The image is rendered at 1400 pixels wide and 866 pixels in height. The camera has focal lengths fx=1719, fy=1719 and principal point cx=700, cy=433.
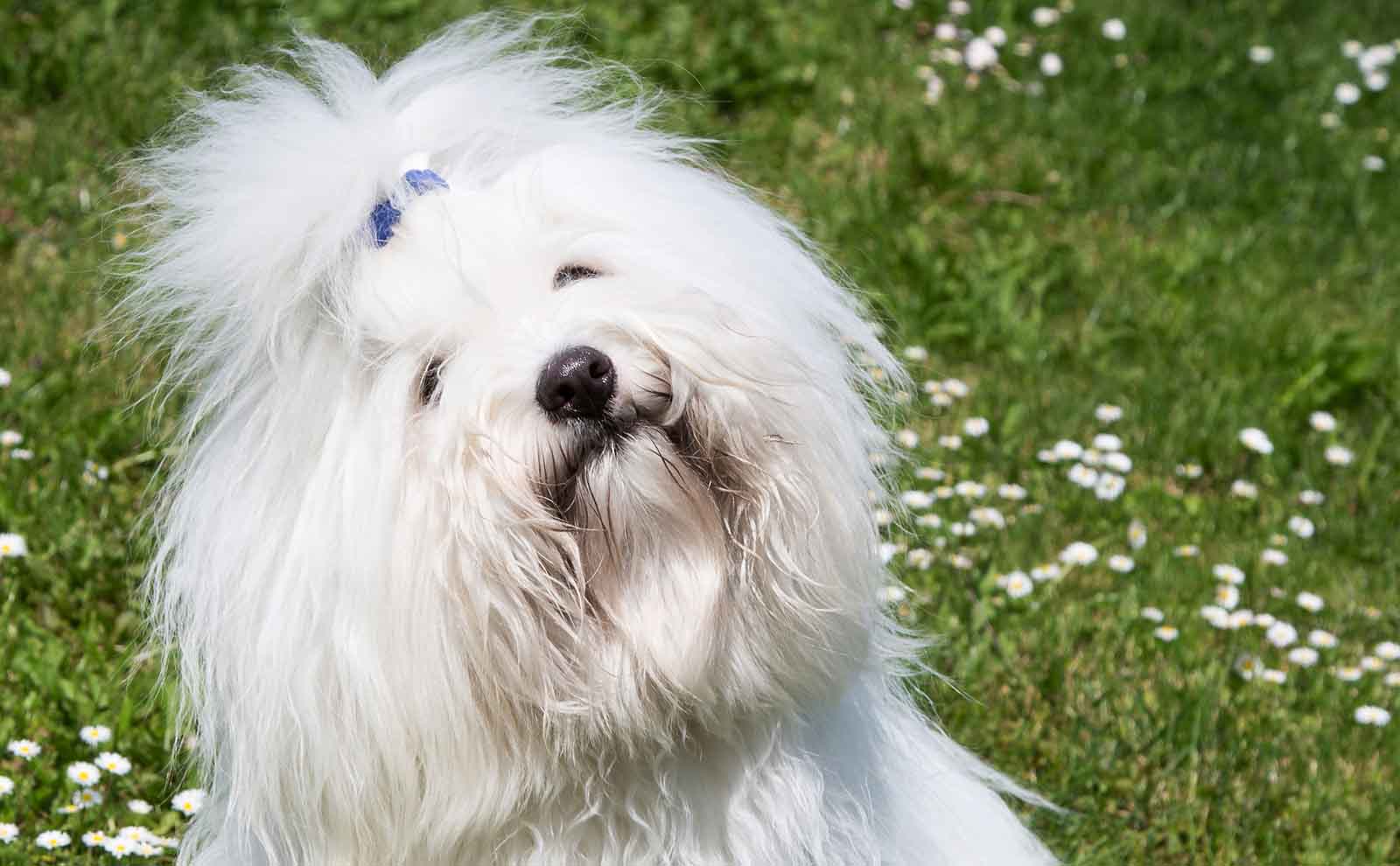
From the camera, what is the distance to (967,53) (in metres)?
7.48

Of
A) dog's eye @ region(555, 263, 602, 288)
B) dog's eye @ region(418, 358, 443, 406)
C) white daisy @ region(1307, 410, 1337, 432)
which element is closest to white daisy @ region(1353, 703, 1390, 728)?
white daisy @ region(1307, 410, 1337, 432)

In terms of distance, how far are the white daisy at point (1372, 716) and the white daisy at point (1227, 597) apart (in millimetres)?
494

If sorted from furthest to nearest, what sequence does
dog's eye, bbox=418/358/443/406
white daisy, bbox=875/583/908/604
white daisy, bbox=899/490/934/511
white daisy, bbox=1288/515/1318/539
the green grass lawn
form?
white daisy, bbox=1288/515/1318/539
white daisy, bbox=899/490/934/511
the green grass lawn
white daisy, bbox=875/583/908/604
dog's eye, bbox=418/358/443/406

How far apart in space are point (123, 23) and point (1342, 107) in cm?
535

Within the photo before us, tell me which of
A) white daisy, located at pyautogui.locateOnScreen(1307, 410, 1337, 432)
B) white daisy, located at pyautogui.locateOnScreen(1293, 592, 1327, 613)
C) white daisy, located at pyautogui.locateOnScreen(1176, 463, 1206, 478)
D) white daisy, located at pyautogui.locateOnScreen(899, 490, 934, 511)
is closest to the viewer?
white daisy, located at pyautogui.locateOnScreen(1293, 592, 1327, 613)

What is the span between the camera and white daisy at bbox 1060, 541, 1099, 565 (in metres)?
4.57

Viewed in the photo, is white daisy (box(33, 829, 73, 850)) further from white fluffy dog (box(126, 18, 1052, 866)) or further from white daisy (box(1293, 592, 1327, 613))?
white daisy (box(1293, 592, 1327, 613))

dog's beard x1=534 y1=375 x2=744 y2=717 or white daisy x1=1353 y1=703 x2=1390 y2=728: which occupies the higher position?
dog's beard x1=534 y1=375 x2=744 y2=717

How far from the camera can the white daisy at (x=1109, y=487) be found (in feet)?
16.1

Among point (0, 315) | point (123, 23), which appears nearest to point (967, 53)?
point (123, 23)

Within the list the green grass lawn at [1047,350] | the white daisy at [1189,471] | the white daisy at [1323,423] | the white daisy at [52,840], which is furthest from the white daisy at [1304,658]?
the white daisy at [52,840]

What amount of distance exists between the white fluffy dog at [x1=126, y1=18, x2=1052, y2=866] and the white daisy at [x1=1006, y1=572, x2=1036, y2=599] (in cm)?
166

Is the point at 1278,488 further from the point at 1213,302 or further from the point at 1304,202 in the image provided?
the point at 1304,202

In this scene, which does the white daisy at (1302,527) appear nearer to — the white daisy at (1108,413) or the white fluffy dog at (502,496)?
the white daisy at (1108,413)
